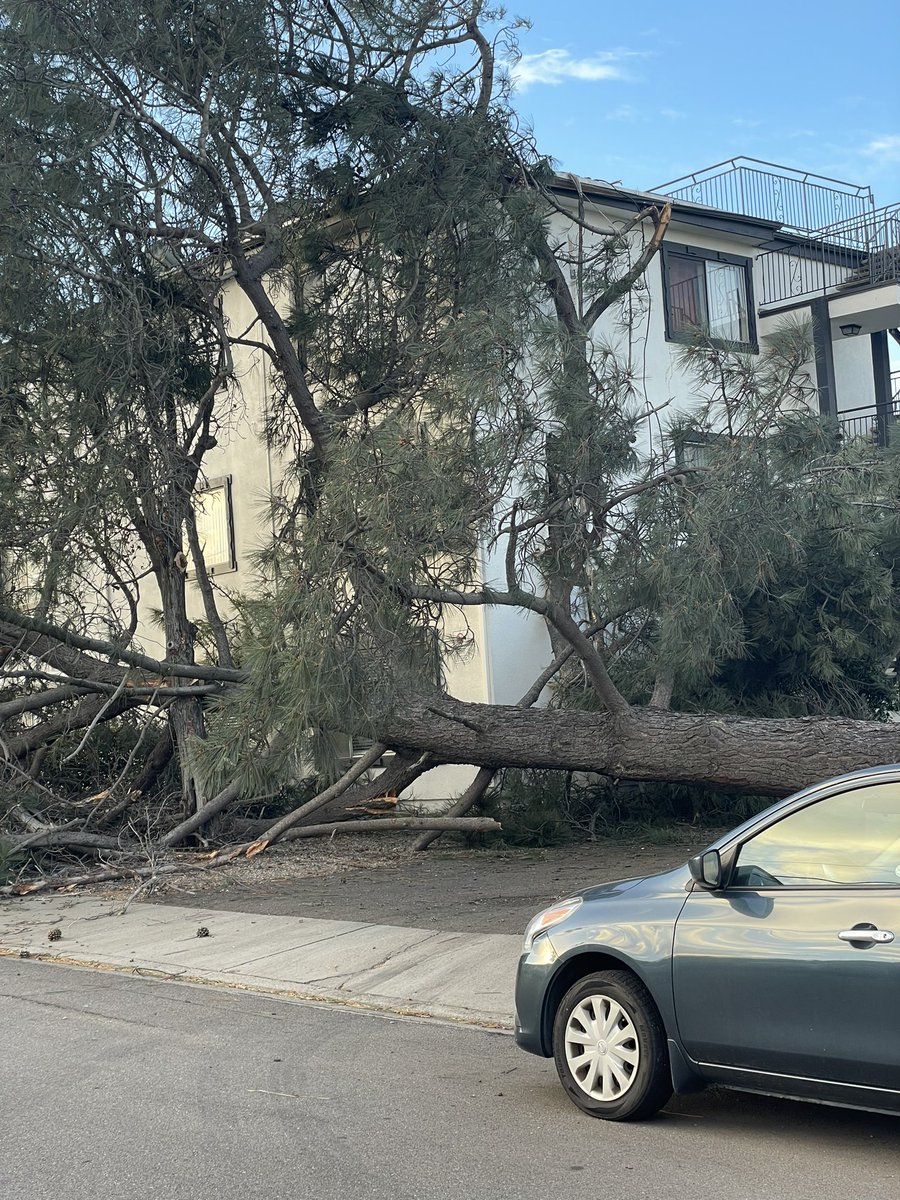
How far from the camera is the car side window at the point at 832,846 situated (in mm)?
5152

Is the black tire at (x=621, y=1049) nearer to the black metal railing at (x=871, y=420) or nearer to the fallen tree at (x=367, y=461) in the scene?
the fallen tree at (x=367, y=461)

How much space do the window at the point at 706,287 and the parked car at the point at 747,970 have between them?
14.9 m

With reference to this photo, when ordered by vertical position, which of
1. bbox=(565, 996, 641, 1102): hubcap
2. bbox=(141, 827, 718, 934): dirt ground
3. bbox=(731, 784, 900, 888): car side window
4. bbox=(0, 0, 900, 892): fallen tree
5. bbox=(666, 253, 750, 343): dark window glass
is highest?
bbox=(666, 253, 750, 343): dark window glass

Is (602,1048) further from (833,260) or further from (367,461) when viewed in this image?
(833,260)

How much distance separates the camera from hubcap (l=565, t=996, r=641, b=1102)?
5.62m

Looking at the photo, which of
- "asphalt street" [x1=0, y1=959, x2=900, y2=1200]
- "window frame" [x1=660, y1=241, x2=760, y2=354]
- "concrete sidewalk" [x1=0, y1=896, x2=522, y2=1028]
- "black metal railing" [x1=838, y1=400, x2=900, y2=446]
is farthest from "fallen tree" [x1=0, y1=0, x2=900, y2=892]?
"window frame" [x1=660, y1=241, x2=760, y2=354]

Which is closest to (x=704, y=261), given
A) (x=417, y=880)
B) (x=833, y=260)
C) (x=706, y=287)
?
(x=706, y=287)

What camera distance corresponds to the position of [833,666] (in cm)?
1495

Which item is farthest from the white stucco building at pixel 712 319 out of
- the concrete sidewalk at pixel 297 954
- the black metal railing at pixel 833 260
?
the concrete sidewalk at pixel 297 954

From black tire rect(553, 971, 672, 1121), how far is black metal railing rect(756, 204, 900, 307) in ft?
58.4

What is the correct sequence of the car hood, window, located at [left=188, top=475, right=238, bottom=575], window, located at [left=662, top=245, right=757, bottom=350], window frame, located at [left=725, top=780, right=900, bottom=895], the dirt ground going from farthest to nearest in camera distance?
window, located at [left=188, top=475, right=238, bottom=575] → window, located at [left=662, top=245, right=757, bottom=350] → the dirt ground → the car hood → window frame, located at [left=725, top=780, right=900, bottom=895]

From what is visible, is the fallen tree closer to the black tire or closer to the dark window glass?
the black tire

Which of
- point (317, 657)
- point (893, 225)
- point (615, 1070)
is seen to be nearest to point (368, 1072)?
point (615, 1070)

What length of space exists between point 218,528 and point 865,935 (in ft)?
58.9
